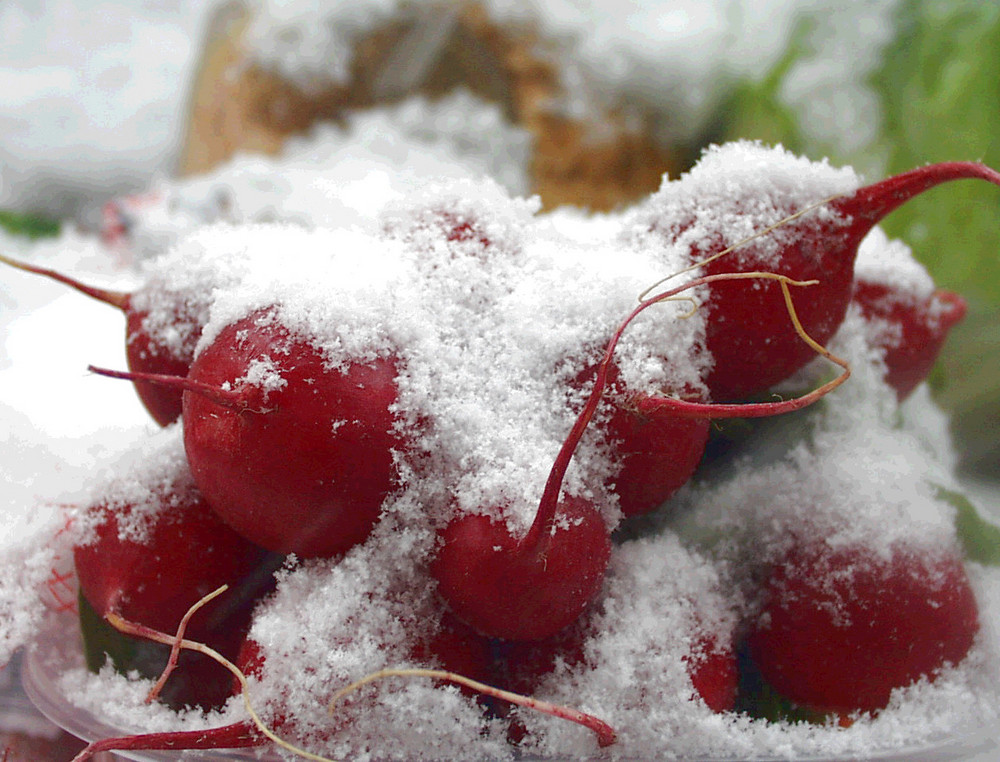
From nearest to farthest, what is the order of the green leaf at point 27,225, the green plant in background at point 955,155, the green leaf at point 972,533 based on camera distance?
the green leaf at point 972,533 < the green plant in background at point 955,155 < the green leaf at point 27,225

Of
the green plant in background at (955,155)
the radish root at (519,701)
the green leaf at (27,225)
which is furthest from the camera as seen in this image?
the green leaf at (27,225)

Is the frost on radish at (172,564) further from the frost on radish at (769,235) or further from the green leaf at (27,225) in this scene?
the green leaf at (27,225)

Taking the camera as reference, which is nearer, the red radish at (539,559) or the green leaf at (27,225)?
the red radish at (539,559)

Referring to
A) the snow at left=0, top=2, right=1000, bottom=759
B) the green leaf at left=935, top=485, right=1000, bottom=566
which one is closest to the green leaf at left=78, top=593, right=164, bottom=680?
the snow at left=0, top=2, right=1000, bottom=759

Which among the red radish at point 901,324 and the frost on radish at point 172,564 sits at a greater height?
the red radish at point 901,324

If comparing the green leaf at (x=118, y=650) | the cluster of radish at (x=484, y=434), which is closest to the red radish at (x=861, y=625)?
the cluster of radish at (x=484, y=434)

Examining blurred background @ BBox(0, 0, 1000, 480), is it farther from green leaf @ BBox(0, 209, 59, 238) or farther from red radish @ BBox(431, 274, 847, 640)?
red radish @ BBox(431, 274, 847, 640)

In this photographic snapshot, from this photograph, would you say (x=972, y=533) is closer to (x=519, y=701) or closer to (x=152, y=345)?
(x=519, y=701)

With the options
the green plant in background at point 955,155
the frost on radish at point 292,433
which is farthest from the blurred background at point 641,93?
the frost on radish at point 292,433

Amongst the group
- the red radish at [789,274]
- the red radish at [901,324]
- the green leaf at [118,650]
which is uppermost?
the red radish at [901,324]

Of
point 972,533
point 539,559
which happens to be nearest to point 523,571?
point 539,559
